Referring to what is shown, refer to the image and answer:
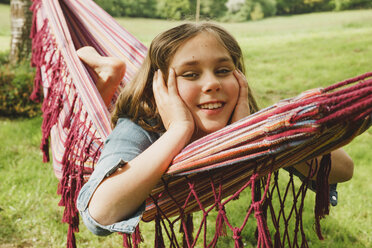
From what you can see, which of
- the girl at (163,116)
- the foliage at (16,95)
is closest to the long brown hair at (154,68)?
the girl at (163,116)

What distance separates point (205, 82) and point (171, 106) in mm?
146

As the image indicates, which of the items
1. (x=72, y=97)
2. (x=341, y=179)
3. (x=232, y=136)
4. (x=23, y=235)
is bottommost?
(x=23, y=235)

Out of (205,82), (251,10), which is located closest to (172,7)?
(251,10)

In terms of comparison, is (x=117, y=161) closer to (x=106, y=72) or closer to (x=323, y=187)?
(x=323, y=187)

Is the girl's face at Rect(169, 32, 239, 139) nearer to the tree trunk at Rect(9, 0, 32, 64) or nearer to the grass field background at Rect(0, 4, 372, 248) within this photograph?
the grass field background at Rect(0, 4, 372, 248)

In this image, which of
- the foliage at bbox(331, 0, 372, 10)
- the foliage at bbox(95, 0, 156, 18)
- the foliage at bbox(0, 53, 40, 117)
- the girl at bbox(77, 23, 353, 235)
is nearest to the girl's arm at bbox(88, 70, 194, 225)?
the girl at bbox(77, 23, 353, 235)

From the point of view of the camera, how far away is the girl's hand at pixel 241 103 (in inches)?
55.5

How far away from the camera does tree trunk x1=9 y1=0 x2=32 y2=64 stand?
4.45m

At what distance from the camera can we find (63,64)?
1.97 meters

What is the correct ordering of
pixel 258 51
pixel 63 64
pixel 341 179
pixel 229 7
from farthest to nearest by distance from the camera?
pixel 229 7
pixel 258 51
pixel 63 64
pixel 341 179

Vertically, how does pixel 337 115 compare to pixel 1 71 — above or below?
above

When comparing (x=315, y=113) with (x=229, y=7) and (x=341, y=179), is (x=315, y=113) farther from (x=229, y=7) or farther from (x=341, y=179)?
(x=229, y=7)

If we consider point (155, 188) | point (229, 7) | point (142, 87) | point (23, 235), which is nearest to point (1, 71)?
point (23, 235)

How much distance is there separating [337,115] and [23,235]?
1.97 meters
